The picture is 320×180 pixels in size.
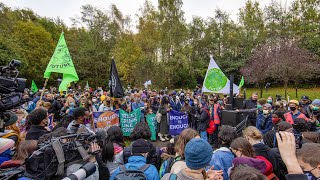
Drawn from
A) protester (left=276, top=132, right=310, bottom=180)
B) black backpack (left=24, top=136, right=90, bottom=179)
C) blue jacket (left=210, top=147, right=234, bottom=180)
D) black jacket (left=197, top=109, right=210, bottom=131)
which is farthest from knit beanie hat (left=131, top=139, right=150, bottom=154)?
black jacket (left=197, top=109, right=210, bottom=131)

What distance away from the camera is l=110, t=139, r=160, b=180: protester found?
272cm

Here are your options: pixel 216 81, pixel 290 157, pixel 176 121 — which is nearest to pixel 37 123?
pixel 290 157

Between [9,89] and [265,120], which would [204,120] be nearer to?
[265,120]

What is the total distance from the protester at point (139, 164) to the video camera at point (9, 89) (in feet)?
4.11

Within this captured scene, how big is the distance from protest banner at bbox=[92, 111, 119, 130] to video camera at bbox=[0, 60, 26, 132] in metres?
5.26

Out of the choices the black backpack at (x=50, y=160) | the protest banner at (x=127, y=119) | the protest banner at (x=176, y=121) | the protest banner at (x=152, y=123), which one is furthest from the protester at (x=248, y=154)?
the protest banner at (x=152, y=123)

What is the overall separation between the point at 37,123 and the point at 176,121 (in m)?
5.71

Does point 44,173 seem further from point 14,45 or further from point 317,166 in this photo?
point 14,45

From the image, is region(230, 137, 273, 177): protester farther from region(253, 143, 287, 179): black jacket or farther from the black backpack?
the black backpack

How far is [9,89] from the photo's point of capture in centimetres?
232

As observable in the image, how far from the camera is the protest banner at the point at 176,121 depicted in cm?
905

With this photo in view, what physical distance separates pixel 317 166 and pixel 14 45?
3012cm

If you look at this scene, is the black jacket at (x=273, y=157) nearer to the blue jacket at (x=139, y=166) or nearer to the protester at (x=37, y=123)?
the blue jacket at (x=139, y=166)

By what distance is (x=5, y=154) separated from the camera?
3303 mm
